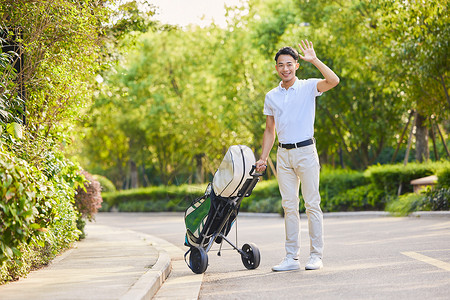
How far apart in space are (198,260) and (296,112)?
192 centimetres

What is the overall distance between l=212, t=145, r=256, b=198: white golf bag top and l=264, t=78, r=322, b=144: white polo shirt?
45 centimetres

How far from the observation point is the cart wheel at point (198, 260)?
735cm

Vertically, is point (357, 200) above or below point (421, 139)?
below

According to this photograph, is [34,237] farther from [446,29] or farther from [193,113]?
[193,113]

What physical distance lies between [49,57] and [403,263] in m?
4.61

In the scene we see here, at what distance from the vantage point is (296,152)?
23.6 ft

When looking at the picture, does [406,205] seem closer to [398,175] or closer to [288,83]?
[398,175]

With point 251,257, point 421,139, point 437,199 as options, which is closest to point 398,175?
point 437,199

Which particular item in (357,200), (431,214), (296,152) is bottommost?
(357,200)

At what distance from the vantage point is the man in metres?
7.18

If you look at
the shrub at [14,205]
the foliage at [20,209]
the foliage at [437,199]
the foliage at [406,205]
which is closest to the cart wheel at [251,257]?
the foliage at [20,209]

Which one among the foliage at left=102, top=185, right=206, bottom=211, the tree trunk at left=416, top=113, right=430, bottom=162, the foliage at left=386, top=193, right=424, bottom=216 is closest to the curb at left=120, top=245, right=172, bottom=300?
the foliage at left=386, top=193, right=424, bottom=216

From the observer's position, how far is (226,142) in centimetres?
4178

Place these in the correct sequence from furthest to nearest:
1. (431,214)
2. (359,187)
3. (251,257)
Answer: (359,187) < (431,214) < (251,257)
